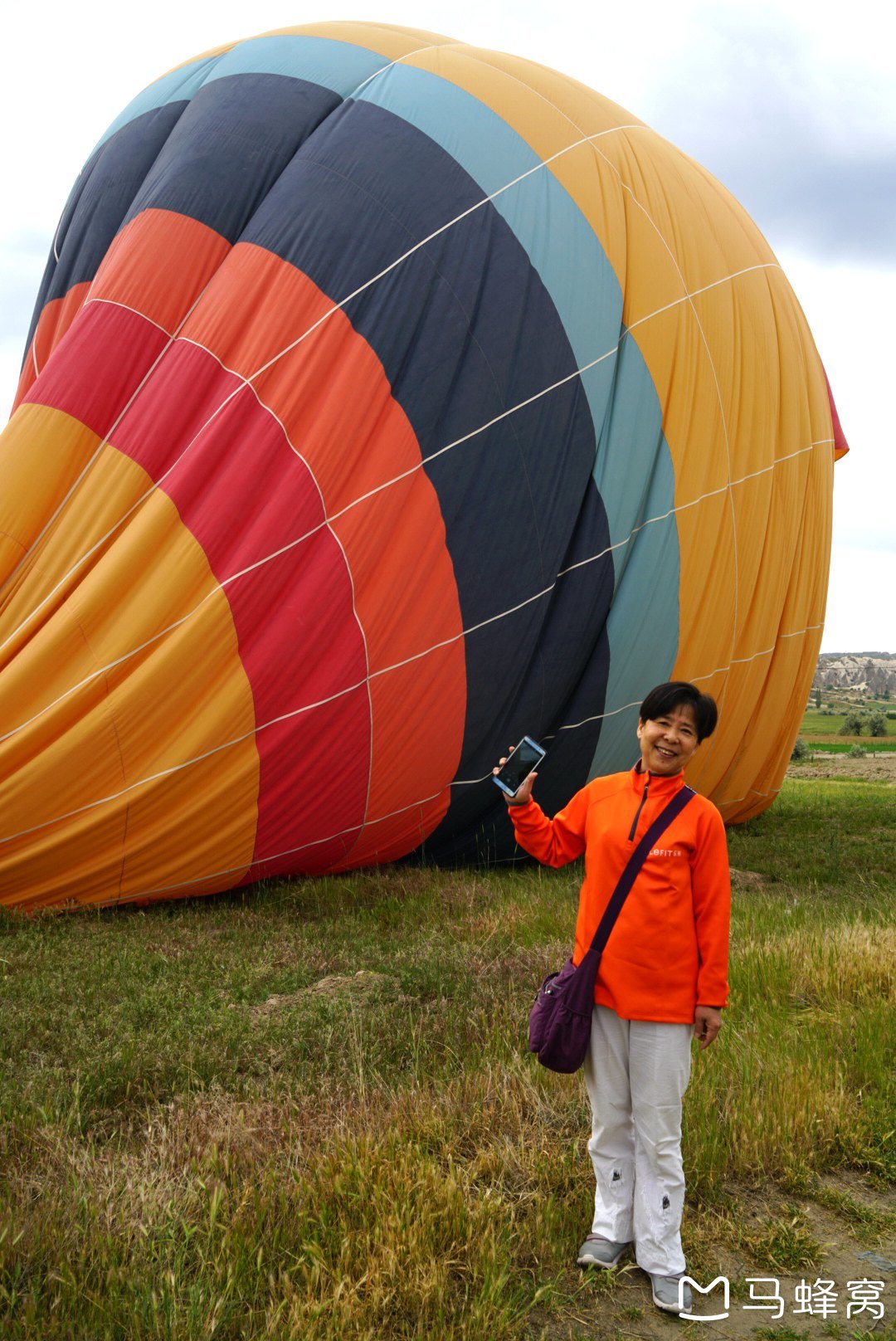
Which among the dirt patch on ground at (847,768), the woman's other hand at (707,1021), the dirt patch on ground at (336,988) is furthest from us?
the dirt patch on ground at (847,768)

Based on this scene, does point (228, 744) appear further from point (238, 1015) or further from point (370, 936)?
point (238, 1015)

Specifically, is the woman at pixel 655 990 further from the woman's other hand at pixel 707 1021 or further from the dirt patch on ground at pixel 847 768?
the dirt patch on ground at pixel 847 768

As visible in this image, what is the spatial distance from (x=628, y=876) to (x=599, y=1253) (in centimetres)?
Result: 98

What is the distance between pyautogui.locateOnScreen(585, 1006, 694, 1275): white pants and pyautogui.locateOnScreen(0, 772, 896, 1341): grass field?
0.15 meters

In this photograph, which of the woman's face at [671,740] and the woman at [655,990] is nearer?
the woman at [655,990]

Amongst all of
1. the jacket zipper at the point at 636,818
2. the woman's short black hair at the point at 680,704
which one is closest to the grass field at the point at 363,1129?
the jacket zipper at the point at 636,818

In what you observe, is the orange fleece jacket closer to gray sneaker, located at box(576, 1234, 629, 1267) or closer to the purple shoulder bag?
the purple shoulder bag

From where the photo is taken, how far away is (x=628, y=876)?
9.46 feet

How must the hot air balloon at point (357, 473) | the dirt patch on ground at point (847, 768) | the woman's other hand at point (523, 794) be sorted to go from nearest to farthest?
the woman's other hand at point (523, 794), the hot air balloon at point (357, 473), the dirt patch on ground at point (847, 768)

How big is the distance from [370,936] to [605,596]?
3103 mm

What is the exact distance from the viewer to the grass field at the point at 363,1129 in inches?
102

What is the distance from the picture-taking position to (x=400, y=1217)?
282cm

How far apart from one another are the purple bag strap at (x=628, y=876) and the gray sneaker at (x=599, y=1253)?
0.76 m

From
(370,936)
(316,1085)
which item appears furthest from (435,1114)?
(370,936)
